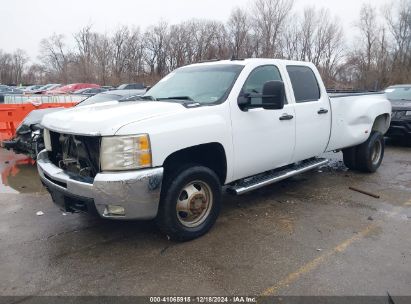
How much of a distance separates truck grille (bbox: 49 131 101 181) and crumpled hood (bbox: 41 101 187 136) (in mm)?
112

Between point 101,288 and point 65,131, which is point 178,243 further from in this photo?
point 65,131

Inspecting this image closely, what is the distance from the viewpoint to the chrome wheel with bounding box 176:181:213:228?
12.5ft

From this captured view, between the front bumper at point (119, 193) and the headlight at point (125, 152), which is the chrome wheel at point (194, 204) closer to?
the front bumper at point (119, 193)

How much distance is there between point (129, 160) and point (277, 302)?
1699mm

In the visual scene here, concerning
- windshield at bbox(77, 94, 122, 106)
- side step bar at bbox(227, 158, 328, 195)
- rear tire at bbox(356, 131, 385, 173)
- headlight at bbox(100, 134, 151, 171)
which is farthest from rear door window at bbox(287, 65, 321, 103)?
windshield at bbox(77, 94, 122, 106)

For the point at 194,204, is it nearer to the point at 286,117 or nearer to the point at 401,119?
the point at 286,117

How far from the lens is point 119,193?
10.7 ft

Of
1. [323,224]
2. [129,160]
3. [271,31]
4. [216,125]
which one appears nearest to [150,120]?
[129,160]

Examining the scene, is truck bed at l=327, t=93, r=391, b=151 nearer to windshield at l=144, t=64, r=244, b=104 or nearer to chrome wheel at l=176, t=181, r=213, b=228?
windshield at l=144, t=64, r=244, b=104

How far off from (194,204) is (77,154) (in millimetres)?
1305

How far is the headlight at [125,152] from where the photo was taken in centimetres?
326

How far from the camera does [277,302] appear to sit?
288 centimetres

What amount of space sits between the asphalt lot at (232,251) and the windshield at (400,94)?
19.3 feet

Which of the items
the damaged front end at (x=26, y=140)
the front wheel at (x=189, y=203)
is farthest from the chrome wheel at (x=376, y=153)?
the damaged front end at (x=26, y=140)
